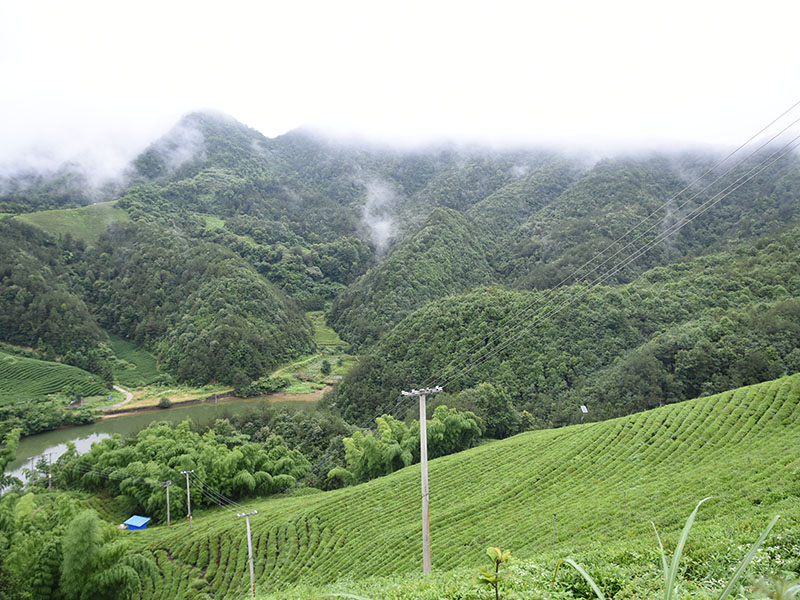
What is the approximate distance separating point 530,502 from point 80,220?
115363 millimetres

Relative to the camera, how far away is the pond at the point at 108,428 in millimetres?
45125

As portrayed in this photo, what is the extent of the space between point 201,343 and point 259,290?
17123mm

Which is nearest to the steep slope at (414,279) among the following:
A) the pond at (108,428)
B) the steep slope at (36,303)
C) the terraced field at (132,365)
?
the pond at (108,428)

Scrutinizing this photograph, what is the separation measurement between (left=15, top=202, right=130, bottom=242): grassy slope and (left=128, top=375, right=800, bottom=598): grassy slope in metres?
93.9

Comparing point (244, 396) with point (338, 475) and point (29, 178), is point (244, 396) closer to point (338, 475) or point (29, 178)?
point (338, 475)

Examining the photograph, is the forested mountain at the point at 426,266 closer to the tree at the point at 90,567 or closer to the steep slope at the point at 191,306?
the steep slope at the point at 191,306

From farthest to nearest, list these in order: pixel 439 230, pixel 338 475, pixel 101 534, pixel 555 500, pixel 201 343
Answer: pixel 439 230, pixel 201 343, pixel 338 475, pixel 555 500, pixel 101 534

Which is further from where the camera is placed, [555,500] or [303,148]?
[303,148]

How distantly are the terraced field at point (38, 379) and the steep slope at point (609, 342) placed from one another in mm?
39099

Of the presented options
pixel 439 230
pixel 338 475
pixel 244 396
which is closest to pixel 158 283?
pixel 244 396

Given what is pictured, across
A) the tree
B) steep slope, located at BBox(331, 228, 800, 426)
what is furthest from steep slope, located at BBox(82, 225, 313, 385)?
the tree

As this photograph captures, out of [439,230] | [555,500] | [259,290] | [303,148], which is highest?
[303,148]

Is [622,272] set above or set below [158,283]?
below

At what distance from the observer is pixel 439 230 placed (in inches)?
3807
